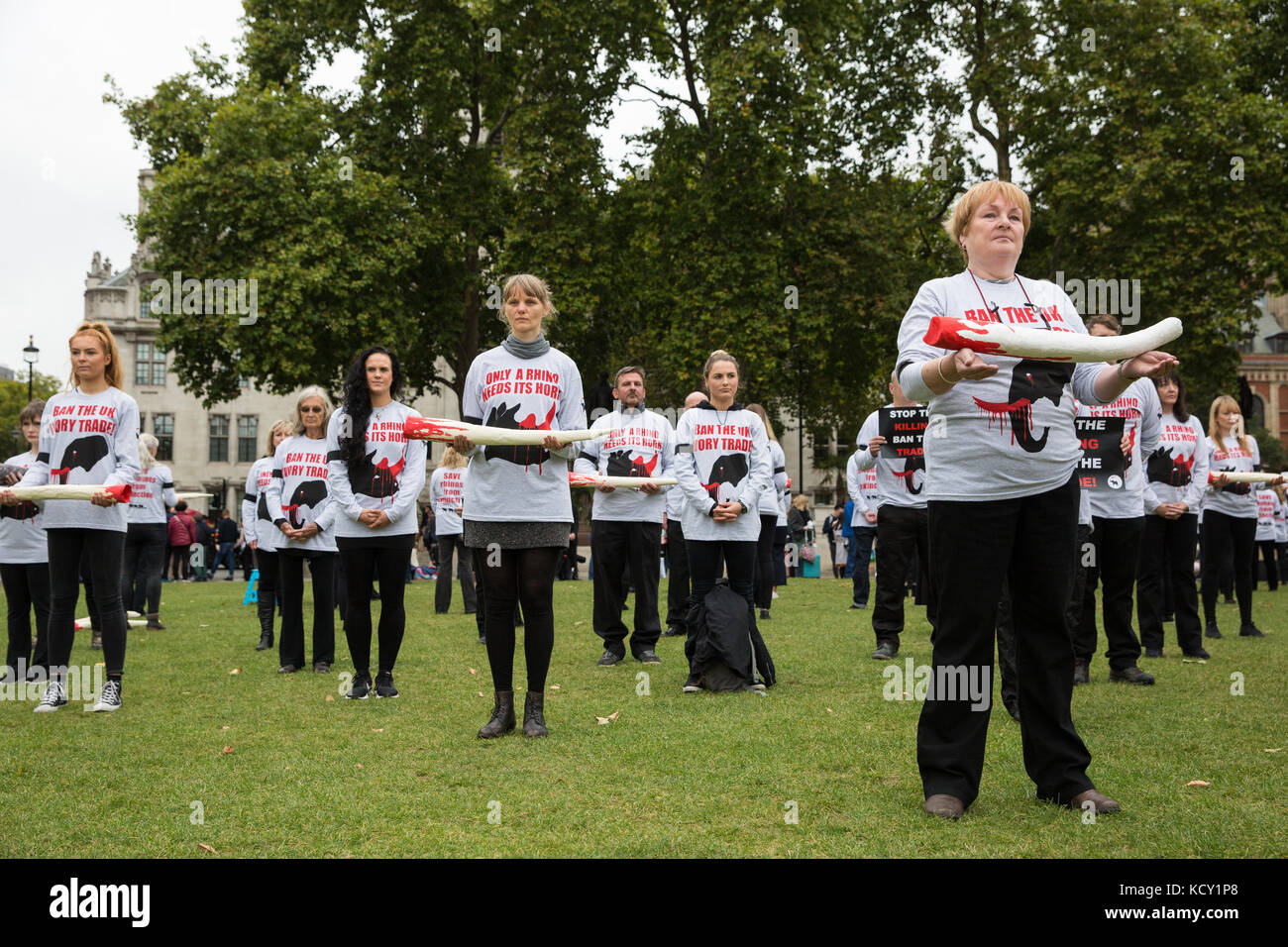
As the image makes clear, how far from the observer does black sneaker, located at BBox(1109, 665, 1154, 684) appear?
8.23 metres

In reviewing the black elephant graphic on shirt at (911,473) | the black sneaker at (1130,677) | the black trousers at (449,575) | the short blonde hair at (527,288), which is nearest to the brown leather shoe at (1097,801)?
the short blonde hair at (527,288)

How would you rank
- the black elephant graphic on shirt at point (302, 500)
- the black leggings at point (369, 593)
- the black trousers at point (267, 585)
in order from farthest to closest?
the black trousers at point (267, 585) < the black elephant graphic on shirt at point (302, 500) < the black leggings at point (369, 593)

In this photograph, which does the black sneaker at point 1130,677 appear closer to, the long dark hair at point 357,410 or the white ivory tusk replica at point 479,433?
the white ivory tusk replica at point 479,433

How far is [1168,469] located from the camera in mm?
10242

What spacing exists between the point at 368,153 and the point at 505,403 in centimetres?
2568

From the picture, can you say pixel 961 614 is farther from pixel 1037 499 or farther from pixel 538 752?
pixel 538 752

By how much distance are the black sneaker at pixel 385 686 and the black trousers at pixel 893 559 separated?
14.3ft

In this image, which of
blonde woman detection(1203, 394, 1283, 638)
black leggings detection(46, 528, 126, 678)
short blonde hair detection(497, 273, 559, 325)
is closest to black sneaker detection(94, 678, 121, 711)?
black leggings detection(46, 528, 126, 678)

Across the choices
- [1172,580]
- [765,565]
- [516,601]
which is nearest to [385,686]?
[516,601]

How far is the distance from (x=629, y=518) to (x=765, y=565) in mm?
4273

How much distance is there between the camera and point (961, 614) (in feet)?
15.4

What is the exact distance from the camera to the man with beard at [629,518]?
10.1m

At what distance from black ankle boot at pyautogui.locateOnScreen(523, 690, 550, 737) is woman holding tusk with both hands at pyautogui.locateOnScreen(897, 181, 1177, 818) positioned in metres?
2.34
